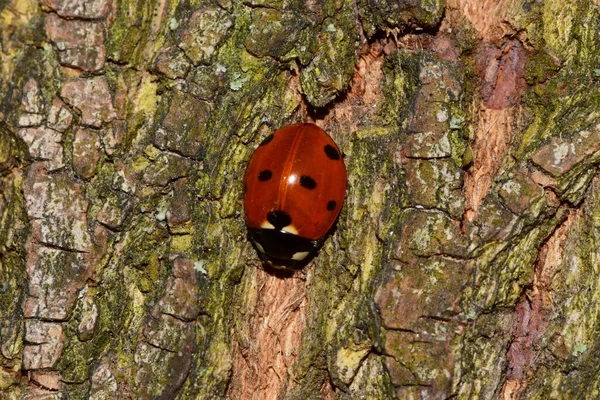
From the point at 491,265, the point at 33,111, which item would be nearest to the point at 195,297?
the point at 33,111

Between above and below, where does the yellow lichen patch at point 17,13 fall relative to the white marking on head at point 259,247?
above

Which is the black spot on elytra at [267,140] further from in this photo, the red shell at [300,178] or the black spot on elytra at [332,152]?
the black spot on elytra at [332,152]

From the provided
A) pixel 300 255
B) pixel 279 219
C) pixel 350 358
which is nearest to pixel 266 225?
pixel 279 219

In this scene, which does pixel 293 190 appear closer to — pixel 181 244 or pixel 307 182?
pixel 307 182

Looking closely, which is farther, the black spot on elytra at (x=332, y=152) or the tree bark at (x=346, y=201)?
the black spot on elytra at (x=332, y=152)

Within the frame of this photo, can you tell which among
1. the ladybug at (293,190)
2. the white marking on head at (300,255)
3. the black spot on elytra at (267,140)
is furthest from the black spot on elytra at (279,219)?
the black spot on elytra at (267,140)

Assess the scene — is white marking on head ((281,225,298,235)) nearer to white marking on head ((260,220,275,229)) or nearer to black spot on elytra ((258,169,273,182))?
white marking on head ((260,220,275,229))
